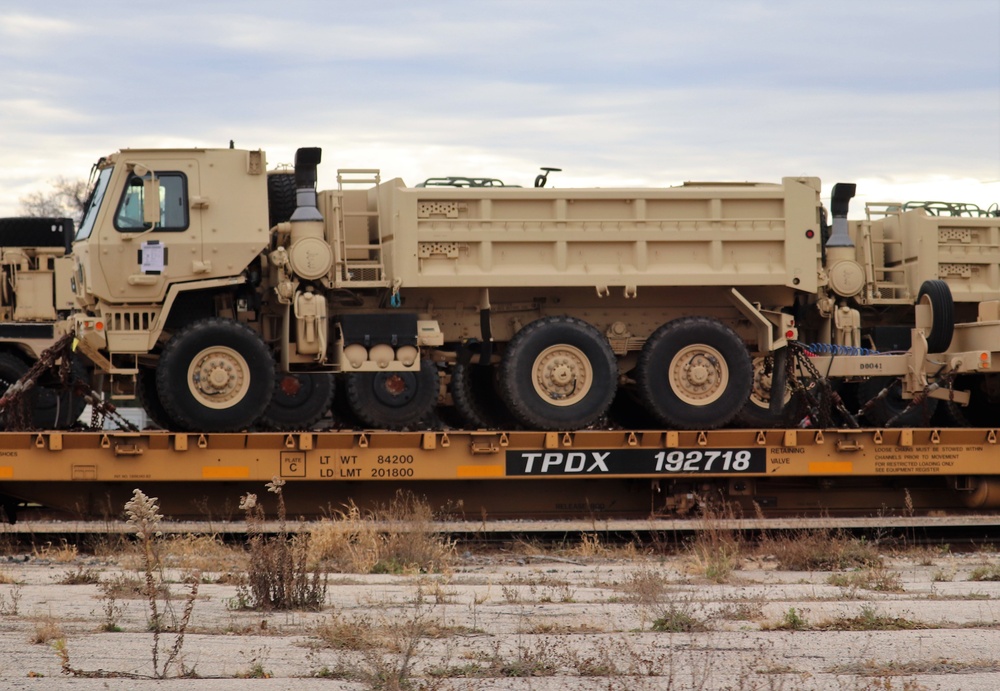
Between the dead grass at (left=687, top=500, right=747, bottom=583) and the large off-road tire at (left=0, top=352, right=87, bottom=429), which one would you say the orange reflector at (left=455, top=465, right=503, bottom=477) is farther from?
the large off-road tire at (left=0, top=352, right=87, bottom=429)

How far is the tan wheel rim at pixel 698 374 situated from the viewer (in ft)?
46.4

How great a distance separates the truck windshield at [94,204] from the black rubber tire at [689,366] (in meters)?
5.70

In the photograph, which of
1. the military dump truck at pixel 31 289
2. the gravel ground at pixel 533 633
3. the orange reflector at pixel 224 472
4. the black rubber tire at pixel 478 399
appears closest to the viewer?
the gravel ground at pixel 533 633

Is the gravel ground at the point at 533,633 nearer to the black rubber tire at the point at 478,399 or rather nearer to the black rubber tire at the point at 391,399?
the black rubber tire at the point at 391,399

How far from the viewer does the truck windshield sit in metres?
13.4

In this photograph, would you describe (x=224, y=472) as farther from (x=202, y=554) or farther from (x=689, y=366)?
(x=689, y=366)

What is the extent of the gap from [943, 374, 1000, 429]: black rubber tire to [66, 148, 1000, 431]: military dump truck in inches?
73.0

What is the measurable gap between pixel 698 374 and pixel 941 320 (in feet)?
8.75

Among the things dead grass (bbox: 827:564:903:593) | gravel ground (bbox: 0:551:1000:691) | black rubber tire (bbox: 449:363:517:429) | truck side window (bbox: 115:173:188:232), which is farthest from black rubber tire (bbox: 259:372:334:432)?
dead grass (bbox: 827:564:903:593)

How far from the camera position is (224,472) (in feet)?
42.7

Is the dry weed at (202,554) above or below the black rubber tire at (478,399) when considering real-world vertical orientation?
below

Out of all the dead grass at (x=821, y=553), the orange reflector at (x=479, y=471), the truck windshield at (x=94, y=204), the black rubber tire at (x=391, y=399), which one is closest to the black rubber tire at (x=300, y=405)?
the black rubber tire at (x=391, y=399)

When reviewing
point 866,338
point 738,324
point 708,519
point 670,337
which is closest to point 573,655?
point 708,519

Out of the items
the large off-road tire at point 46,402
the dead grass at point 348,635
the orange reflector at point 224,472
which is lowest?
the dead grass at point 348,635
